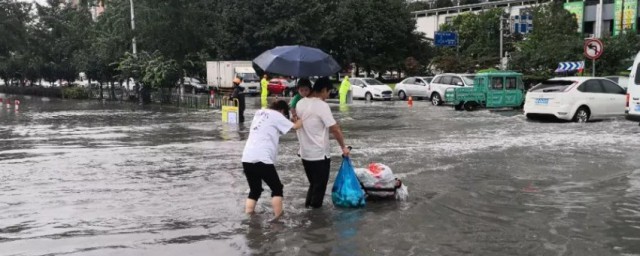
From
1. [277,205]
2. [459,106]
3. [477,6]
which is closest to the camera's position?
[277,205]

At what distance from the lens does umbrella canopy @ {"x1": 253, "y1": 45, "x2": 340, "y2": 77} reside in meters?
7.01

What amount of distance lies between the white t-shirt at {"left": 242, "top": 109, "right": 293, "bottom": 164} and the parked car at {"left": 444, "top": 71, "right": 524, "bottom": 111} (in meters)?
18.7

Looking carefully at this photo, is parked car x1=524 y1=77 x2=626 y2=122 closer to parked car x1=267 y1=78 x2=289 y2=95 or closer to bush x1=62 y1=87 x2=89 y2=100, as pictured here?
parked car x1=267 y1=78 x2=289 y2=95

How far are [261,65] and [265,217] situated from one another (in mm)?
1790

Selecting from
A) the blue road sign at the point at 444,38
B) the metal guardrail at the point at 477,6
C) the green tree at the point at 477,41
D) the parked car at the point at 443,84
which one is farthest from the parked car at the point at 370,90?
the metal guardrail at the point at 477,6

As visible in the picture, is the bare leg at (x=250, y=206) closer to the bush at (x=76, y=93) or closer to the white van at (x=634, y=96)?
the white van at (x=634, y=96)

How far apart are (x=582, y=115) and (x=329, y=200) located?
12971 millimetres

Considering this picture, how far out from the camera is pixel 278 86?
42.6 metres

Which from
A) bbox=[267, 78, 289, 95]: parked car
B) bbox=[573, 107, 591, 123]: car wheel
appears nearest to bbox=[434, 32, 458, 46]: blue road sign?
bbox=[267, 78, 289, 95]: parked car

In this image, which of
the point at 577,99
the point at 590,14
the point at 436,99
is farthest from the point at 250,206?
the point at 590,14

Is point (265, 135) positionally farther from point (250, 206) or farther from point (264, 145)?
point (250, 206)

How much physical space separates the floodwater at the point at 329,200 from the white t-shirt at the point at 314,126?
75 centimetres

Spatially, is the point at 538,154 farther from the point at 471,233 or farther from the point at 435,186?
the point at 471,233

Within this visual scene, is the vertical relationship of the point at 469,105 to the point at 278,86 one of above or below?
below
